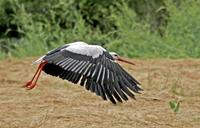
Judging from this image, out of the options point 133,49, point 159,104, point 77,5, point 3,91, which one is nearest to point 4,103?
point 3,91

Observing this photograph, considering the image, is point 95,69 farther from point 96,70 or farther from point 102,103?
point 102,103

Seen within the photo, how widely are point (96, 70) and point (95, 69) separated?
19mm

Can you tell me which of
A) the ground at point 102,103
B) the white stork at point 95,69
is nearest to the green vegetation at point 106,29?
the ground at point 102,103

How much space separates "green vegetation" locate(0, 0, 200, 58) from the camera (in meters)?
10.7

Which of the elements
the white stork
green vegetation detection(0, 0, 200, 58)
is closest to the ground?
the white stork

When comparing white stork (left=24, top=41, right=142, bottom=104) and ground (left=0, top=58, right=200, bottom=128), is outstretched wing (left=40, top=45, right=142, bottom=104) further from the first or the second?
ground (left=0, top=58, right=200, bottom=128)

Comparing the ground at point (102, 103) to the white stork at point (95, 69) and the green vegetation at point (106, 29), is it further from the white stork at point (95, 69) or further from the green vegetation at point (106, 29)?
the green vegetation at point (106, 29)

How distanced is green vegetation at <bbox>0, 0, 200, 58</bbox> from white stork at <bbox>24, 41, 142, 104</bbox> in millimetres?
4999

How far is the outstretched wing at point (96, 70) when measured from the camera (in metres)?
5.11

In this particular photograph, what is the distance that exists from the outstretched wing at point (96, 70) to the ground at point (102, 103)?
1.50ft

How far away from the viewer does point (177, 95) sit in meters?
7.30

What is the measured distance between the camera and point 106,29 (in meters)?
13.5

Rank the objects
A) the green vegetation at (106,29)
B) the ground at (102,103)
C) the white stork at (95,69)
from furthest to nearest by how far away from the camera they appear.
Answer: the green vegetation at (106,29) < the ground at (102,103) < the white stork at (95,69)

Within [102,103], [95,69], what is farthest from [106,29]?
[95,69]
